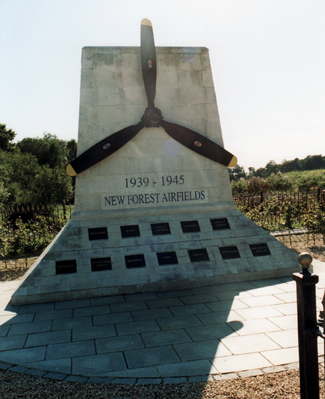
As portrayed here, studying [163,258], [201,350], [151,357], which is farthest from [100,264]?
[201,350]

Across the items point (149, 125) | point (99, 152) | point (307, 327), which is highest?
point (149, 125)

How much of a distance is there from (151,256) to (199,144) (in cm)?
342

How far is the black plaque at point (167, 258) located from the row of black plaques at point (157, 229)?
0.69m

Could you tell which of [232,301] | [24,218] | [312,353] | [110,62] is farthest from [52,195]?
[312,353]

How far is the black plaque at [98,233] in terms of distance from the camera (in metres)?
9.02

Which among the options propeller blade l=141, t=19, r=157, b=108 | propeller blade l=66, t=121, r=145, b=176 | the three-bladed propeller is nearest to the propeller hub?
the three-bladed propeller

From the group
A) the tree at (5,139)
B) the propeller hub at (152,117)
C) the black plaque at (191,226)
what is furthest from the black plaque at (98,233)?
the tree at (5,139)

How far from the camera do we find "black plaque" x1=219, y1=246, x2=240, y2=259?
913cm

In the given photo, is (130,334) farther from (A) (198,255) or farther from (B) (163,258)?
(A) (198,255)

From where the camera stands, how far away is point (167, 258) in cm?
882

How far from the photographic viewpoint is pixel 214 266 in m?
8.85

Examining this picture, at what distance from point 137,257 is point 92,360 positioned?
144 inches

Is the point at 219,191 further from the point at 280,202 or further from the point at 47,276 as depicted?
the point at 280,202

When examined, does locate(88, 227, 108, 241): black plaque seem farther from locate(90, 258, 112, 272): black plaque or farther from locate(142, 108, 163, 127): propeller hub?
locate(142, 108, 163, 127): propeller hub
